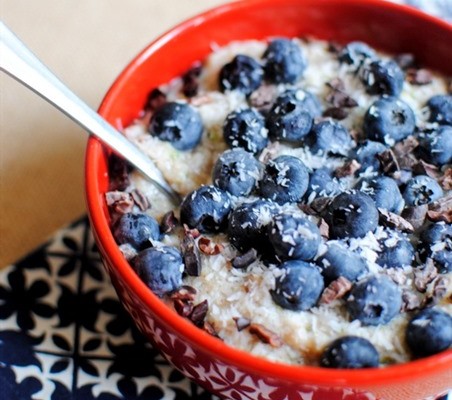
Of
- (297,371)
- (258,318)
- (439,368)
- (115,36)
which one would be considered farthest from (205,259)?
(115,36)

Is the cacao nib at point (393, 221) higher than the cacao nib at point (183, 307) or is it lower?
higher

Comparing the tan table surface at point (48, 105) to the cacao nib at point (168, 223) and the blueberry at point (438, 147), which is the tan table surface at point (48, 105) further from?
the blueberry at point (438, 147)

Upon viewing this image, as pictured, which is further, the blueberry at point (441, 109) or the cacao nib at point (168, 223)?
the blueberry at point (441, 109)

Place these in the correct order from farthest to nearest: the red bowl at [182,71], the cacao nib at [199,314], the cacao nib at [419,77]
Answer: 1. the cacao nib at [419,77]
2. the cacao nib at [199,314]
3. the red bowl at [182,71]

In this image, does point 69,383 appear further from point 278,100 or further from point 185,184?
point 278,100

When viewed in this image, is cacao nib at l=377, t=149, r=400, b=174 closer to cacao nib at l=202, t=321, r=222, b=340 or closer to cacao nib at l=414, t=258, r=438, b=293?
cacao nib at l=414, t=258, r=438, b=293

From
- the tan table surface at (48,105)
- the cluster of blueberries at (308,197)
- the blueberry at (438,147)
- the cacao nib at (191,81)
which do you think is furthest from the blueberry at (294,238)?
the tan table surface at (48,105)

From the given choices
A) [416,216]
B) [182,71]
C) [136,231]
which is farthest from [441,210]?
[182,71]
